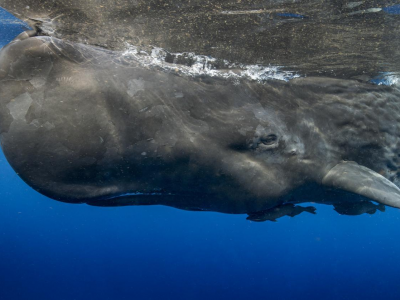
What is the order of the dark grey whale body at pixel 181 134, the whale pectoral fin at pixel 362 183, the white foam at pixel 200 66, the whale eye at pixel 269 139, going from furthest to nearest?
the white foam at pixel 200 66 < the whale eye at pixel 269 139 < the whale pectoral fin at pixel 362 183 < the dark grey whale body at pixel 181 134

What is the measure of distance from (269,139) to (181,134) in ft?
5.29

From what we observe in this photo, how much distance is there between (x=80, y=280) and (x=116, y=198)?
169 feet

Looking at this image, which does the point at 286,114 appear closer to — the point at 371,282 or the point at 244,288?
the point at 244,288

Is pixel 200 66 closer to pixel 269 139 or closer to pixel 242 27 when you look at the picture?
pixel 242 27

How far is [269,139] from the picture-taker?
4957 mm

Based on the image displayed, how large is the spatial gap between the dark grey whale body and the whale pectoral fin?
0.02 metres

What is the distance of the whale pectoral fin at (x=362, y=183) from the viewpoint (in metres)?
4.68

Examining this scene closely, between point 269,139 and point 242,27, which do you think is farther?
point 242,27

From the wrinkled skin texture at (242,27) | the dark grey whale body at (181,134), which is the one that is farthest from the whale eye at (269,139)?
the wrinkled skin texture at (242,27)

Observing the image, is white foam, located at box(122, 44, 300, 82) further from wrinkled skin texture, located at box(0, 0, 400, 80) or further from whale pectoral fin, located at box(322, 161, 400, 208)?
whale pectoral fin, located at box(322, 161, 400, 208)

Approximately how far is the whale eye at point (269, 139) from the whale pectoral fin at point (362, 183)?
136cm

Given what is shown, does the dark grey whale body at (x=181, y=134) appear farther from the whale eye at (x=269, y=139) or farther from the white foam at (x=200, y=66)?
the white foam at (x=200, y=66)

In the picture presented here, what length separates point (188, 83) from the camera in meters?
4.70

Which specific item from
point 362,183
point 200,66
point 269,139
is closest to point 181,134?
point 269,139
